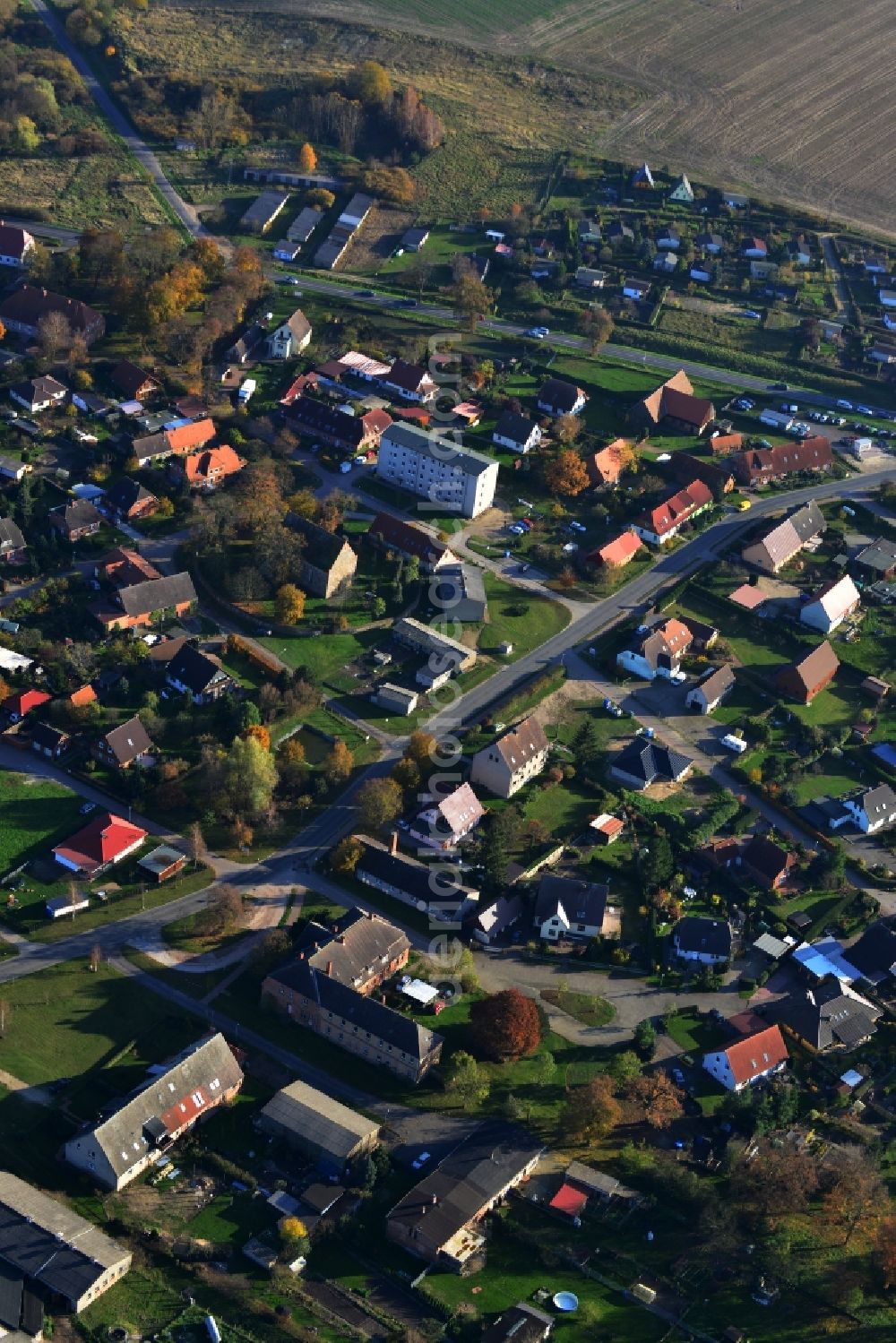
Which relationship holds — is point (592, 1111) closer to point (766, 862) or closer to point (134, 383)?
point (766, 862)

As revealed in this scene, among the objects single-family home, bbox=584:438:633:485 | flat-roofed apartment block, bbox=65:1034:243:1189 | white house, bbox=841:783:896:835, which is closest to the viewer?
flat-roofed apartment block, bbox=65:1034:243:1189

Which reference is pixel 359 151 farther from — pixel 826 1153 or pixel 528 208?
pixel 826 1153

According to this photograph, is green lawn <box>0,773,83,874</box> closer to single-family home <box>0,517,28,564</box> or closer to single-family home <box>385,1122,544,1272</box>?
single-family home <box>0,517,28,564</box>

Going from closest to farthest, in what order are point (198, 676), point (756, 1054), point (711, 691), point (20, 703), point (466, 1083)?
point (466, 1083) < point (756, 1054) < point (20, 703) < point (198, 676) < point (711, 691)

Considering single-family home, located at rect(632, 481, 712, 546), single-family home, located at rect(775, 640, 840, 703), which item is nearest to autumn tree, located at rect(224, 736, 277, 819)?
single-family home, located at rect(775, 640, 840, 703)

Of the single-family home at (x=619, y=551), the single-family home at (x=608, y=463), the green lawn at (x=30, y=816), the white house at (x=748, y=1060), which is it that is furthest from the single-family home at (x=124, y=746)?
the single-family home at (x=608, y=463)

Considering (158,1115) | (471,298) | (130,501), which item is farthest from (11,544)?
(471,298)
